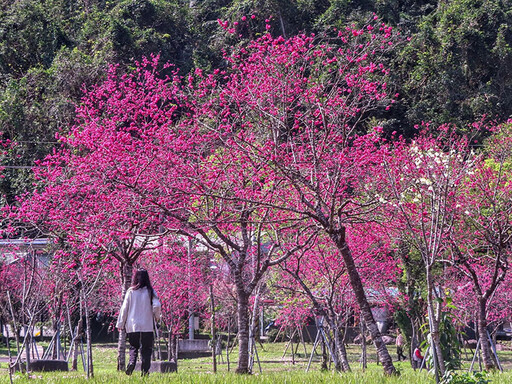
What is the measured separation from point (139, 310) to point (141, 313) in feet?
0.14

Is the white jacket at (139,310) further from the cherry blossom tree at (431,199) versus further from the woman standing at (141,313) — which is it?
the cherry blossom tree at (431,199)

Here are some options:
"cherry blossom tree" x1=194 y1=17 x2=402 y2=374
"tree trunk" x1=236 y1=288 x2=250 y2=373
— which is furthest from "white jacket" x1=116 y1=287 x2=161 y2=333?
"tree trunk" x1=236 y1=288 x2=250 y2=373

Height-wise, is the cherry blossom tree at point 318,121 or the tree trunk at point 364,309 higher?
the cherry blossom tree at point 318,121

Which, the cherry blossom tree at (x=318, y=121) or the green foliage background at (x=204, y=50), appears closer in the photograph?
the cherry blossom tree at (x=318, y=121)

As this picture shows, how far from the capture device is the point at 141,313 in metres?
→ 7.86

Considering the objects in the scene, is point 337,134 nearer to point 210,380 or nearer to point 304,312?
point 210,380

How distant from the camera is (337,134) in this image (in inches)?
370

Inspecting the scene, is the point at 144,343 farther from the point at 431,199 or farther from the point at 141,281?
the point at 431,199


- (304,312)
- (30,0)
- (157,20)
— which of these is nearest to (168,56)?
(157,20)

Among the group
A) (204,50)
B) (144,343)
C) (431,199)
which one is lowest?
(144,343)

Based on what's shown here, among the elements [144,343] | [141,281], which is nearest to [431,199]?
[141,281]

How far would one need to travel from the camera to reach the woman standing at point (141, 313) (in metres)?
7.85

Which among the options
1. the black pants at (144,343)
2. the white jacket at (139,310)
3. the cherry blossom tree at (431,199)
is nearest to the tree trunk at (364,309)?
the cherry blossom tree at (431,199)

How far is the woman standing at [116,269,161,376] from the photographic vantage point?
785 cm
